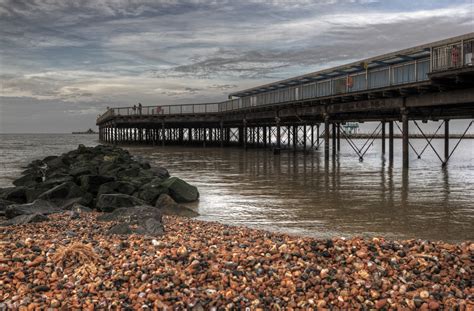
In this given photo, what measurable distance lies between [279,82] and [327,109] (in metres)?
10.2

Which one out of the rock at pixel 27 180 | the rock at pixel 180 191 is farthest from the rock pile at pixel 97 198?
the rock at pixel 27 180

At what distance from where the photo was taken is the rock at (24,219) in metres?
9.99

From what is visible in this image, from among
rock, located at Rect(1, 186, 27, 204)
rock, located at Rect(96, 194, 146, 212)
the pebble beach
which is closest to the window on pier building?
rock, located at Rect(96, 194, 146, 212)

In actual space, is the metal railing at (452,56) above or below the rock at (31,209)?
above

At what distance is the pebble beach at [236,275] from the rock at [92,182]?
8048mm

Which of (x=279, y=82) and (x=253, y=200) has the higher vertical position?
(x=279, y=82)

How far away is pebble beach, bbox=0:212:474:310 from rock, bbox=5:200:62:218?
12.7 ft

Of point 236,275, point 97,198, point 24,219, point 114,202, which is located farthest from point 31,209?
point 236,275

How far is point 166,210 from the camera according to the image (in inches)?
508

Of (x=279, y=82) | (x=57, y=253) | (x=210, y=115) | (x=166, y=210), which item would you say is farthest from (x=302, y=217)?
(x=210, y=115)

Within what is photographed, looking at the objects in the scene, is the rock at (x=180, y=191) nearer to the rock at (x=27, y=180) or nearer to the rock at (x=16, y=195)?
the rock at (x=16, y=195)

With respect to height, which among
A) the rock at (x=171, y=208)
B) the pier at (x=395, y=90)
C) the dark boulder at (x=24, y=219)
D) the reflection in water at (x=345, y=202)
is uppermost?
the pier at (x=395, y=90)

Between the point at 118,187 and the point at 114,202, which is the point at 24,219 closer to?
the point at 114,202

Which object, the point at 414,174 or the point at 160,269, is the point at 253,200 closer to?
the point at 160,269
